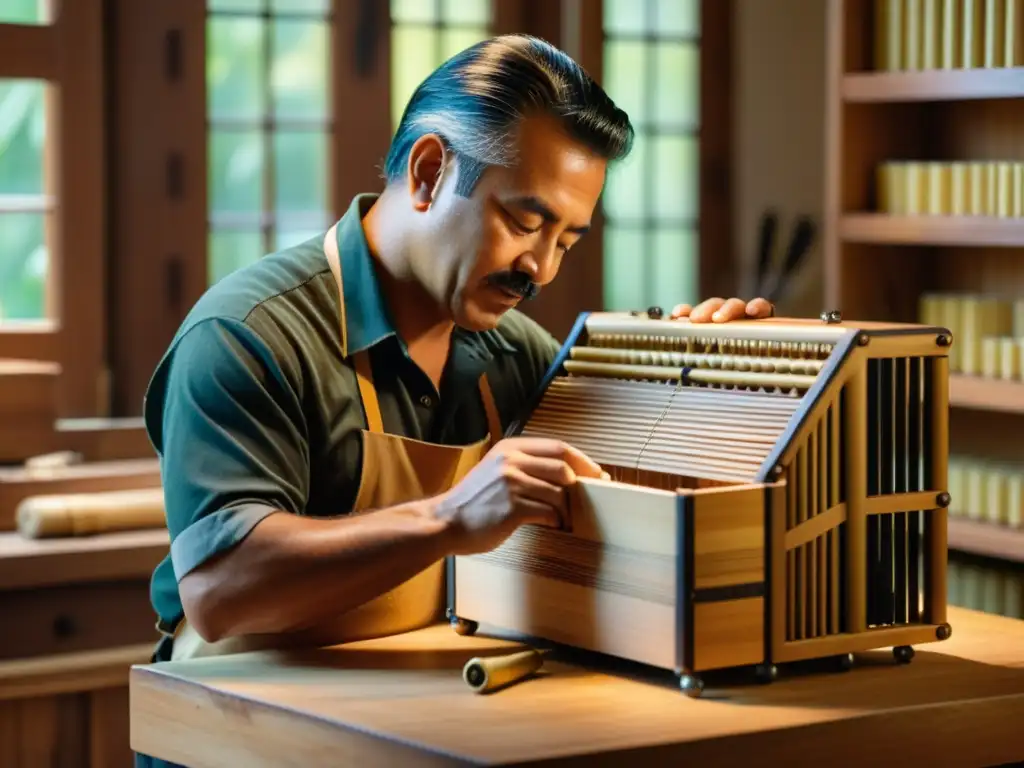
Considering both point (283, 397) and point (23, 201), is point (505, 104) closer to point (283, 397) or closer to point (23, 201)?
point (283, 397)

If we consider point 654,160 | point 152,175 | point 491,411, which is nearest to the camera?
point 491,411

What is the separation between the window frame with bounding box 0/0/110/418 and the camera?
14.6 feet

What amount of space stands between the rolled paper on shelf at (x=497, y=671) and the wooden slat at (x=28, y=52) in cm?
289

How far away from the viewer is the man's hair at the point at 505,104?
7.34 feet

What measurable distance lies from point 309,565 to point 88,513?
1.84 m

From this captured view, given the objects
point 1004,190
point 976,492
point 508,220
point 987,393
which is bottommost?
point 976,492

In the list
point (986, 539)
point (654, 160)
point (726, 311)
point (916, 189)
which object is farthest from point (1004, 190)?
point (726, 311)

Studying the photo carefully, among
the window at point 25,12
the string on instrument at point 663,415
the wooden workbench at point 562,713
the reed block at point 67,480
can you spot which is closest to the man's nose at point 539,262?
the string on instrument at point 663,415

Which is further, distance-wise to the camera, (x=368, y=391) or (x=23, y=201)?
(x=23, y=201)

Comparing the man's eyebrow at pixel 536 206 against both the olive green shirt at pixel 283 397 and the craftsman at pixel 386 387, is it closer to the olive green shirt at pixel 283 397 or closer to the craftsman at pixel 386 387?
the craftsman at pixel 386 387

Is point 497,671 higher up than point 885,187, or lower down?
lower down

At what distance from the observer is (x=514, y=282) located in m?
2.29

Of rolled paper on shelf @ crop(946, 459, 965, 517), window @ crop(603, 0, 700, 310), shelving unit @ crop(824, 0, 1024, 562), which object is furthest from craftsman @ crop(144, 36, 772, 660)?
window @ crop(603, 0, 700, 310)

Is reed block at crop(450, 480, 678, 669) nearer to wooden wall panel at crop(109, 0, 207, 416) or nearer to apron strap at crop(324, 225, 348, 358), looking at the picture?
apron strap at crop(324, 225, 348, 358)
